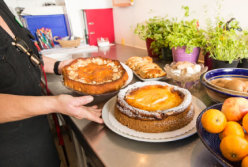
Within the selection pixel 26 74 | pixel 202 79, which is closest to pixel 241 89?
pixel 202 79

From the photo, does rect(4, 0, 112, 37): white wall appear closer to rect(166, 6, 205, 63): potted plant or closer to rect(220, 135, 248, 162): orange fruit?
rect(166, 6, 205, 63): potted plant

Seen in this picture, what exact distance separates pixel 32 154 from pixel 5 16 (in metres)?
0.71

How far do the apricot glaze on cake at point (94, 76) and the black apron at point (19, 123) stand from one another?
194 mm

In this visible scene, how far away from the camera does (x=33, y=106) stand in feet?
1.98

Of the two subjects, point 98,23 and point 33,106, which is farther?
point 98,23

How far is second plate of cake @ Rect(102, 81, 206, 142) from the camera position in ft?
1.98

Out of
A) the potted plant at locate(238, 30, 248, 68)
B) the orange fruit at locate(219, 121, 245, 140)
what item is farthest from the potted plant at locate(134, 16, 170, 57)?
the orange fruit at locate(219, 121, 245, 140)

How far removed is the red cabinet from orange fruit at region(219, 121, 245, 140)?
212 centimetres

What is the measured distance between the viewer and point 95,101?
0.93 m

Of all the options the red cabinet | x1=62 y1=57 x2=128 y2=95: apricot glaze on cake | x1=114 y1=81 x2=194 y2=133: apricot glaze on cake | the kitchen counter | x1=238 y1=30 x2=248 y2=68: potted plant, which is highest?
the red cabinet

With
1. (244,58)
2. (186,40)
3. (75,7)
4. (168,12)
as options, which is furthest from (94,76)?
(75,7)

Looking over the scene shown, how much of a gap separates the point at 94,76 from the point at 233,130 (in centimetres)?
74

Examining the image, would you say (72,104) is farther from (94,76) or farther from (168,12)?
(168,12)

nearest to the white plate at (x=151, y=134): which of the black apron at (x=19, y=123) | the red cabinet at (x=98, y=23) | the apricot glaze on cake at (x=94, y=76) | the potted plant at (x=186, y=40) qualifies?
the apricot glaze on cake at (x=94, y=76)
